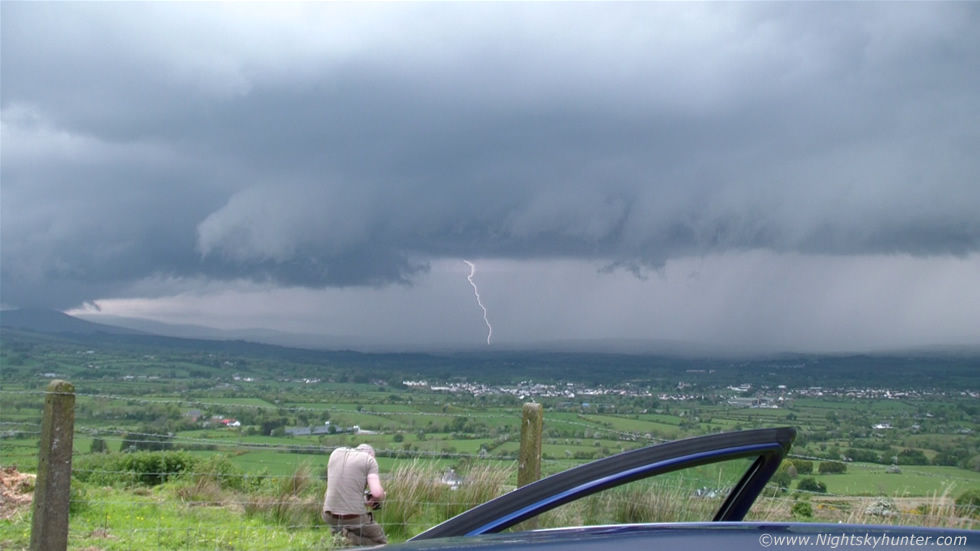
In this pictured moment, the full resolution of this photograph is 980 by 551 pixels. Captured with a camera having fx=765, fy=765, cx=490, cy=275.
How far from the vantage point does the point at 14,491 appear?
8.98 meters

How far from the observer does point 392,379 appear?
792 inches

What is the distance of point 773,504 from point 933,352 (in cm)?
1944

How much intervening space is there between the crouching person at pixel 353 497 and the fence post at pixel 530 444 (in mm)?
1358

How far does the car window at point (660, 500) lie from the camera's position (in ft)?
10.2

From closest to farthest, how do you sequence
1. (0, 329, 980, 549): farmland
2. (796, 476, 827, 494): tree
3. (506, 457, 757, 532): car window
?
1. (506, 457, 757, 532): car window
2. (0, 329, 980, 549): farmland
3. (796, 476, 827, 494): tree

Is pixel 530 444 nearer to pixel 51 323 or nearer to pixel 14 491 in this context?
pixel 14 491

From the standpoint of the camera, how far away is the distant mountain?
36781 mm

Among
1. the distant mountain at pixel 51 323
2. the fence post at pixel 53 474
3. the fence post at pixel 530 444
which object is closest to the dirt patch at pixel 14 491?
the fence post at pixel 53 474

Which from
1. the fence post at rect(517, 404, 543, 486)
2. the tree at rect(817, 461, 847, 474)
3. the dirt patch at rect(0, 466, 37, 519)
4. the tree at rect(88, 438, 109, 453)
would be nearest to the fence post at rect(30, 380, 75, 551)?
the dirt patch at rect(0, 466, 37, 519)

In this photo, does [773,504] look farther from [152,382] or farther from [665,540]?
[152,382]

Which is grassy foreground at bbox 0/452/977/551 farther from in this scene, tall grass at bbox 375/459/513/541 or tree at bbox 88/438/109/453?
tree at bbox 88/438/109/453

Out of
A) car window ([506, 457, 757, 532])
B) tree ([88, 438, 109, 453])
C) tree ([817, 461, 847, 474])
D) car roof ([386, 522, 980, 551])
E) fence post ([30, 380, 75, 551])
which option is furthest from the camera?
tree ([817, 461, 847, 474])

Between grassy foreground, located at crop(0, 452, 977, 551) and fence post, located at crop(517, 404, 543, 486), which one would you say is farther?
grassy foreground, located at crop(0, 452, 977, 551)

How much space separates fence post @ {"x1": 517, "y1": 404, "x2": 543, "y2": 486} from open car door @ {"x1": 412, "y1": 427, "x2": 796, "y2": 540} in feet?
13.3
